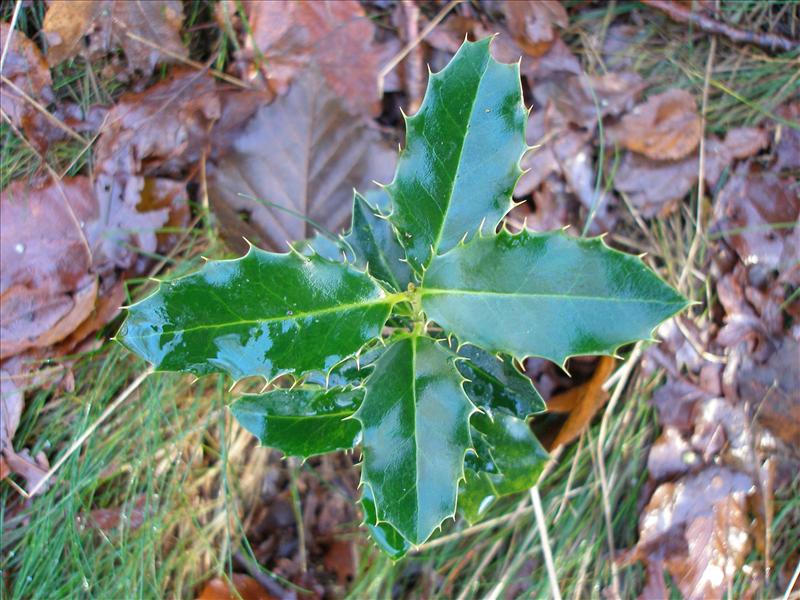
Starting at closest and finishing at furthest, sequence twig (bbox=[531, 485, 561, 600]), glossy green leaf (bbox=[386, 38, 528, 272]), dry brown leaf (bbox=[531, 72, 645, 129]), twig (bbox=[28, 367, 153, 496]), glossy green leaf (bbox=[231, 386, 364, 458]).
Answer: glossy green leaf (bbox=[386, 38, 528, 272]) → glossy green leaf (bbox=[231, 386, 364, 458]) → twig (bbox=[531, 485, 561, 600]) → twig (bbox=[28, 367, 153, 496]) → dry brown leaf (bbox=[531, 72, 645, 129])

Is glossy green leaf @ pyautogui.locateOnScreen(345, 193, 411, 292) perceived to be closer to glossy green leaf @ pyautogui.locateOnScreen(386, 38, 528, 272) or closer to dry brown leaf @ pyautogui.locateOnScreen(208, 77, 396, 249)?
glossy green leaf @ pyautogui.locateOnScreen(386, 38, 528, 272)

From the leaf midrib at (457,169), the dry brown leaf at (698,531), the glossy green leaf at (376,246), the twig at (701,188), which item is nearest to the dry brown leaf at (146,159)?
the glossy green leaf at (376,246)

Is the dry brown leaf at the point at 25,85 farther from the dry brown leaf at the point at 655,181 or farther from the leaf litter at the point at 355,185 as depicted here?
the dry brown leaf at the point at 655,181

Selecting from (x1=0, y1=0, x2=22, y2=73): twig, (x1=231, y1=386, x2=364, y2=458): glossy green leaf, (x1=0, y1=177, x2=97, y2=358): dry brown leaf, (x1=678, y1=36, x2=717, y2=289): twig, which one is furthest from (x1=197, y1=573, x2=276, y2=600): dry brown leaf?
(x1=0, y1=0, x2=22, y2=73): twig

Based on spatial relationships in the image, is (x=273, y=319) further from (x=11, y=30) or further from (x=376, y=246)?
(x=11, y=30)

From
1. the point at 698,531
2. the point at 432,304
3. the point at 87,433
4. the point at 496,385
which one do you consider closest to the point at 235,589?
the point at 87,433
